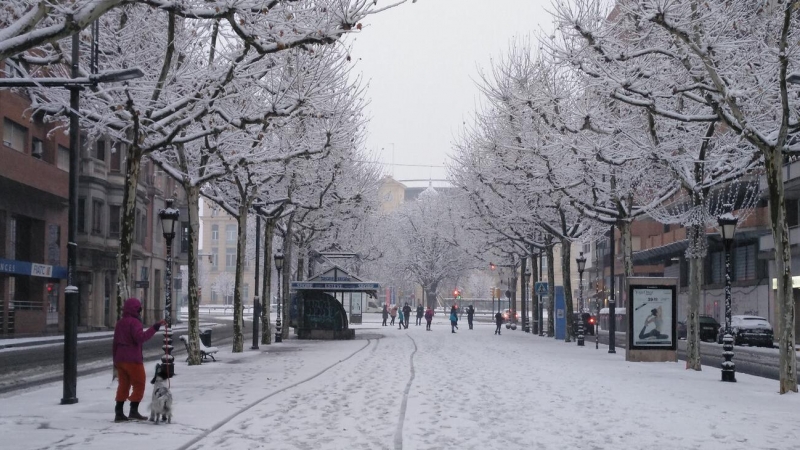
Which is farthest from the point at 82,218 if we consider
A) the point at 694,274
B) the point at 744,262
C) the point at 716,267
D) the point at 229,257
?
the point at 229,257

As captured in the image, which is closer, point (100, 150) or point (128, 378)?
point (128, 378)

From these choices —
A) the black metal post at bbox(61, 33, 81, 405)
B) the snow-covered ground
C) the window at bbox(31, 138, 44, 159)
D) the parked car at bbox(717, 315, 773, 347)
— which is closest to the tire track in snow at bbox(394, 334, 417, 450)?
the snow-covered ground

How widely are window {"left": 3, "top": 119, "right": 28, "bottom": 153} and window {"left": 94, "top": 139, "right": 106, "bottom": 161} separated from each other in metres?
10.1

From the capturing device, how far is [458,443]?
35.4 ft

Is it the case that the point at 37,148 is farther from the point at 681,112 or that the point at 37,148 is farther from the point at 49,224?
the point at 681,112

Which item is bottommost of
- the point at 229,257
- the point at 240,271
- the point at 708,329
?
the point at 708,329

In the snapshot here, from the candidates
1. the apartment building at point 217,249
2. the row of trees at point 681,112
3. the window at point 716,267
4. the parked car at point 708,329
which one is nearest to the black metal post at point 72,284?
the row of trees at point 681,112

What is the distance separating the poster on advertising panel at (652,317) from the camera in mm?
24844

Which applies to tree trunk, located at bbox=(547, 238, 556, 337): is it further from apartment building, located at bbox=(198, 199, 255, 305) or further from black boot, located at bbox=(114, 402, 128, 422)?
apartment building, located at bbox=(198, 199, 255, 305)

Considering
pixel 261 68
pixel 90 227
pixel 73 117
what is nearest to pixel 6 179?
pixel 90 227

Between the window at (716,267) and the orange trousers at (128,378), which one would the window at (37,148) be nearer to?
the orange trousers at (128,378)

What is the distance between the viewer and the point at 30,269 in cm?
4291

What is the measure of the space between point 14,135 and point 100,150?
12035 millimetres

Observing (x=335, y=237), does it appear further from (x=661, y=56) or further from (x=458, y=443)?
(x=458, y=443)
